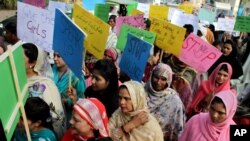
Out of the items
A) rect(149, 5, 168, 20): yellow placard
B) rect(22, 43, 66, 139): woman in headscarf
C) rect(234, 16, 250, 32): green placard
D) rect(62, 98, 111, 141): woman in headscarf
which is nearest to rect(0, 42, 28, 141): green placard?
rect(62, 98, 111, 141): woman in headscarf

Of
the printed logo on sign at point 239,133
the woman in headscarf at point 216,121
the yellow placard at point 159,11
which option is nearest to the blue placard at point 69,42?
the woman in headscarf at point 216,121

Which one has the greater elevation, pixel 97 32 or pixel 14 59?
pixel 14 59

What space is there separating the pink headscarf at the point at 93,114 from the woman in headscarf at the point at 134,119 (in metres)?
0.35

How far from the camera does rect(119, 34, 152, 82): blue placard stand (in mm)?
3537

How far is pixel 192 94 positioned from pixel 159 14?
11.7 feet

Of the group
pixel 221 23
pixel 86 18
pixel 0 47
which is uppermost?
pixel 86 18

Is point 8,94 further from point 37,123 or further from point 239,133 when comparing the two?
point 239,133

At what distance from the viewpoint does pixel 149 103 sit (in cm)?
360

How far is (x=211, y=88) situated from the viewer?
4324mm

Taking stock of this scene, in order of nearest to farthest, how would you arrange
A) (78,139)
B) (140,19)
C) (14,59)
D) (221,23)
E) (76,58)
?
(14,59)
(78,139)
(76,58)
(140,19)
(221,23)

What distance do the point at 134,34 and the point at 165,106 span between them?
127 cm

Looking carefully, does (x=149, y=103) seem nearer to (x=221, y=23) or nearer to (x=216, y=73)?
(x=216, y=73)

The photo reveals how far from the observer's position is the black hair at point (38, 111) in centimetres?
258

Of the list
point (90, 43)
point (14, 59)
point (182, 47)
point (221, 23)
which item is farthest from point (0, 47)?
point (221, 23)
